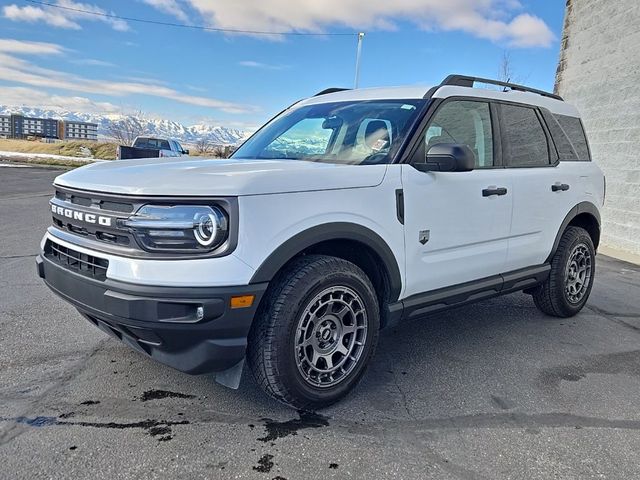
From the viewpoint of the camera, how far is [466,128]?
12.5 ft

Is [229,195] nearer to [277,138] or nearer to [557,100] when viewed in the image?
[277,138]

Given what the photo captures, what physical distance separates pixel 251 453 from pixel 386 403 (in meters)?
0.95

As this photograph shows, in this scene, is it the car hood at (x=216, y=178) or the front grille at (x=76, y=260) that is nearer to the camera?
the car hood at (x=216, y=178)

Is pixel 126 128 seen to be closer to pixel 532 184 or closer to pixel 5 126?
pixel 5 126

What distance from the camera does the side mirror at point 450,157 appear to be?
3143 millimetres

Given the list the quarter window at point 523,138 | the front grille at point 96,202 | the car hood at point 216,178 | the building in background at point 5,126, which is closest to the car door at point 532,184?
the quarter window at point 523,138

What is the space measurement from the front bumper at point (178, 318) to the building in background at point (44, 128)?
7323 centimetres

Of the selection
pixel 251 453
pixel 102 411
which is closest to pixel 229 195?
pixel 251 453

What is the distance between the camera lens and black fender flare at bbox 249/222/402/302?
8.41 feet

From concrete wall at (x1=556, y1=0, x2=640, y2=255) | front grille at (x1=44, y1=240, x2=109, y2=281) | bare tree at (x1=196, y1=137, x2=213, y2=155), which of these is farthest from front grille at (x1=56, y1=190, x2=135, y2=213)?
bare tree at (x1=196, y1=137, x2=213, y2=155)

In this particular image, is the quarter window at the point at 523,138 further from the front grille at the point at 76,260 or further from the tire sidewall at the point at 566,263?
the front grille at the point at 76,260

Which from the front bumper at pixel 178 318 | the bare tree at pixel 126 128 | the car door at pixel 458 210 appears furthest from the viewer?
the bare tree at pixel 126 128

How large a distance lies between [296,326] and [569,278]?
3319 millimetres

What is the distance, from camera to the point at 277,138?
4082mm
